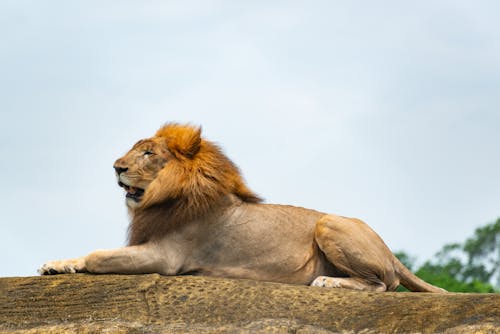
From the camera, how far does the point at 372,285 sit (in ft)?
31.1

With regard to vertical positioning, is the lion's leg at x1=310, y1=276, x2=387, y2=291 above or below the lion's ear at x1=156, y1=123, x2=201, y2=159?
below

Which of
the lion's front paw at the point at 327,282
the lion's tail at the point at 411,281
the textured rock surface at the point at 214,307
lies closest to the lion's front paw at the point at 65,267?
the textured rock surface at the point at 214,307

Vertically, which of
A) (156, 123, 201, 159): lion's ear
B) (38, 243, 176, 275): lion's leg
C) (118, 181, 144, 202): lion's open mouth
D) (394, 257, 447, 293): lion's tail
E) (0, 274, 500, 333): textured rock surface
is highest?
(156, 123, 201, 159): lion's ear

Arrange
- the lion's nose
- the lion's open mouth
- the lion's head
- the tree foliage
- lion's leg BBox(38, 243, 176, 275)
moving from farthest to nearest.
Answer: the tree foliage
the lion's open mouth
the lion's nose
the lion's head
lion's leg BBox(38, 243, 176, 275)

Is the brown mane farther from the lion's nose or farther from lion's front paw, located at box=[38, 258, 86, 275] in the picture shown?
lion's front paw, located at box=[38, 258, 86, 275]

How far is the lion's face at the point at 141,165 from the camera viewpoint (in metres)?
9.65

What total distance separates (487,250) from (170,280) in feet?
109

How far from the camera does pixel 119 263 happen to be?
927 cm

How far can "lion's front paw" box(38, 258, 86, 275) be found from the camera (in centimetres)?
939

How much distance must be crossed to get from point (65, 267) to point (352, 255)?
2.39 meters

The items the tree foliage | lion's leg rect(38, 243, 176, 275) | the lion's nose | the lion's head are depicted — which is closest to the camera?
lion's leg rect(38, 243, 176, 275)

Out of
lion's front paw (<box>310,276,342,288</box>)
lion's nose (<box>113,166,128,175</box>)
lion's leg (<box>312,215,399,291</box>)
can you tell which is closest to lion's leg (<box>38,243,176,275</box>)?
lion's nose (<box>113,166,128,175</box>)

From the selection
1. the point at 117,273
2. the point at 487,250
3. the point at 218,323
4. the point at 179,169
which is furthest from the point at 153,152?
the point at 487,250

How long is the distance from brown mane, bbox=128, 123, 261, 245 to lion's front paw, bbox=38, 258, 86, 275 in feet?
1.67
